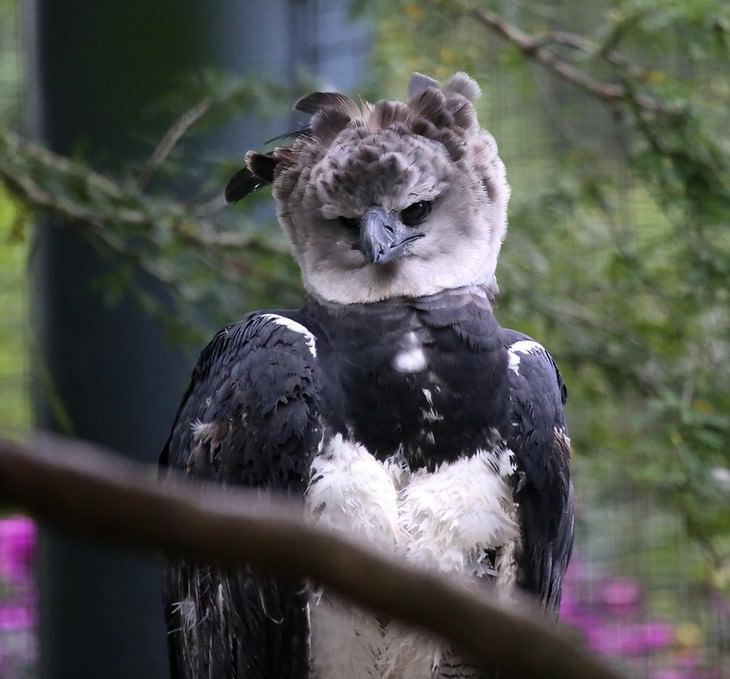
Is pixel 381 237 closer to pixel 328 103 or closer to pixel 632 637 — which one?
pixel 328 103

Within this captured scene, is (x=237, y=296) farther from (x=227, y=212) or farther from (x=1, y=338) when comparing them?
(x=1, y=338)

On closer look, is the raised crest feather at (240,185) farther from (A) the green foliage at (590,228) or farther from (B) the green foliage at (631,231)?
(B) the green foliage at (631,231)

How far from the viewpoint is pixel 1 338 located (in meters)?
3.74

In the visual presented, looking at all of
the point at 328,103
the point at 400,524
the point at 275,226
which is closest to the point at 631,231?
the point at 275,226

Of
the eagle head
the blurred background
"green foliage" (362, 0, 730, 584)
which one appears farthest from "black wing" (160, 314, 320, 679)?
"green foliage" (362, 0, 730, 584)

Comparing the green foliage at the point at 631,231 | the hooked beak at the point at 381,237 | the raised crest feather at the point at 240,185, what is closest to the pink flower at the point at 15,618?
the green foliage at the point at 631,231

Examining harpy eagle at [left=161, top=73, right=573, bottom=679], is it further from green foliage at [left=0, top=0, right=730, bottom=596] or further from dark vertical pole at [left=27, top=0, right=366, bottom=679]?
dark vertical pole at [left=27, top=0, right=366, bottom=679]

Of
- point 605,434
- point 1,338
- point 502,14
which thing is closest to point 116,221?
point 502,14

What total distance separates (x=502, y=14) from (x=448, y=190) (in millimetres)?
804

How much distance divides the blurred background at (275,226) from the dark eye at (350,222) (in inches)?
21.6

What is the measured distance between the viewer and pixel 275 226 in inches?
97.6

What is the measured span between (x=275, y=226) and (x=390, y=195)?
2.80 ft

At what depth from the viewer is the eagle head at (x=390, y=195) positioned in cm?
166

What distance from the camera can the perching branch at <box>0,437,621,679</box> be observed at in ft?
1.42
